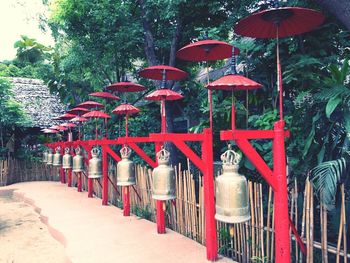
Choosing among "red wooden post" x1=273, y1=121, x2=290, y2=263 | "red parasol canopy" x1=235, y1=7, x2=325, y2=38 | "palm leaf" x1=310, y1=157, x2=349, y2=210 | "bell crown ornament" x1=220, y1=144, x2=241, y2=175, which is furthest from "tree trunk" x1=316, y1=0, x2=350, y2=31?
"bell crown ornament" x1=220, y1=144, x2=241, y2=175

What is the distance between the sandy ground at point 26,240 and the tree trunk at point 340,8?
16.3 ft

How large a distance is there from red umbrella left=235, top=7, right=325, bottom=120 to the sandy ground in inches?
160

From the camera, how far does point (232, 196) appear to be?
3.05 metres

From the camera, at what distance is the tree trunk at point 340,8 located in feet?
12.4

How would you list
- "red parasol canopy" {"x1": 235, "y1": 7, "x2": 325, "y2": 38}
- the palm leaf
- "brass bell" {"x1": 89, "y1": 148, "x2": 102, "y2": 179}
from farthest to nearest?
"brass bell" {"x1": 89, "y1": 148, "x2": 102, "y2": 179} < the palm leaf < "red parasol canopy" {"x1": 235, "y1": 7, "x2": 325, "y2": 38}

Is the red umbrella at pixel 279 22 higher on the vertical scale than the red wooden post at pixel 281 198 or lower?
higher

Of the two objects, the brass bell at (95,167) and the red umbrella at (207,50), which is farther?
the brass bell at (95,167)

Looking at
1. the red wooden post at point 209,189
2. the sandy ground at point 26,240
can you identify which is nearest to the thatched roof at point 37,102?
the sandy ground at point 26,240

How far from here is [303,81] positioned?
465cm

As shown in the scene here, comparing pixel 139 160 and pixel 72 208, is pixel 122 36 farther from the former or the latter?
pixel 72 208

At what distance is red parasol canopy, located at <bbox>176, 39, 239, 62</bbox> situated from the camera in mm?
3677

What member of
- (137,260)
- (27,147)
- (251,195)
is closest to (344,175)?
(251,195)

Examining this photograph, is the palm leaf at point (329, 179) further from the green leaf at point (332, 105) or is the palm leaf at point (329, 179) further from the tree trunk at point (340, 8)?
the tree trunk at point (340, 8)

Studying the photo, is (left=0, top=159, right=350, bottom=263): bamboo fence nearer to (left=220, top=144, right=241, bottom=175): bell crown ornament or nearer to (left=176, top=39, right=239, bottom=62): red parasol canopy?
(left=220, top=144, right=241, bottom=175): bell crown ornament
